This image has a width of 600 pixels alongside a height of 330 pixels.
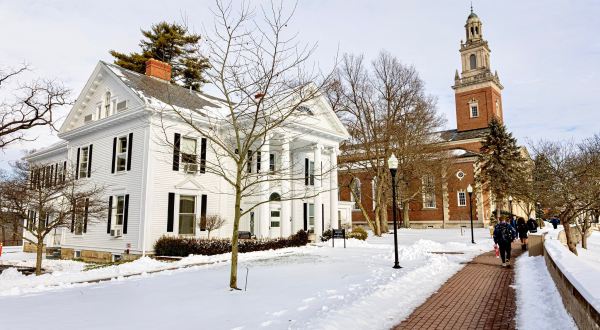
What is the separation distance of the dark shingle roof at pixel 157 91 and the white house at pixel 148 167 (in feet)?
0.27

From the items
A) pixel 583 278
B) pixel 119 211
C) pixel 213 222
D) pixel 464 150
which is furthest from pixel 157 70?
pixel 464 150

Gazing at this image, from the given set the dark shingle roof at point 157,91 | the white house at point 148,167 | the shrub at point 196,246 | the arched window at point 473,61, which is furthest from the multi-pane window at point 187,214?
the arched window at point 473,61

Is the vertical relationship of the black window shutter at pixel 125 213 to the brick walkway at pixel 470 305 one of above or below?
above

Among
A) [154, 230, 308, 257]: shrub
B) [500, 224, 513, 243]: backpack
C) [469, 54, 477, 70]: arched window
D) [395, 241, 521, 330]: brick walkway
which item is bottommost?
[395, 241, 521, 330]: brick walkway

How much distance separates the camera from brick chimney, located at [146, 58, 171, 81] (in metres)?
24.9

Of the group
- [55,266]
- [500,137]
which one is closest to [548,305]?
[55,266]

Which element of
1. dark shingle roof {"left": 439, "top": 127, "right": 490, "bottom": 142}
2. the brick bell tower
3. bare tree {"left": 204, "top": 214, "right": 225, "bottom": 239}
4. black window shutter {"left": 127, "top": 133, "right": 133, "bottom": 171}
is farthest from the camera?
the brick bell tower

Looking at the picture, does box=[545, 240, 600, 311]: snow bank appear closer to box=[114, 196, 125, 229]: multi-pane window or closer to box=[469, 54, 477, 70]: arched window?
box=[114, 196, 125, 229]: multi-pane window

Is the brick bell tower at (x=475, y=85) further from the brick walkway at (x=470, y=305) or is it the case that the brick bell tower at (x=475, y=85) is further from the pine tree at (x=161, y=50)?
the brick walkway at (x=470, y=305)

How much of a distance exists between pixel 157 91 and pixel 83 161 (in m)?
6.52

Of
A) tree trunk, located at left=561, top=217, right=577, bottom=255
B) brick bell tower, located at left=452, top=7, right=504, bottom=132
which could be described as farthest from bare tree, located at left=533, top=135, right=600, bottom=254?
brick bell tower, located at left=452, top=7, right=504, bottom=132

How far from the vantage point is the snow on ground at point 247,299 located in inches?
257

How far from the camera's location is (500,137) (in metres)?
43.0

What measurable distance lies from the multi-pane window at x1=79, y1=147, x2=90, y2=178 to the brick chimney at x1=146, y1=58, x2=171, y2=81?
5.89 m
